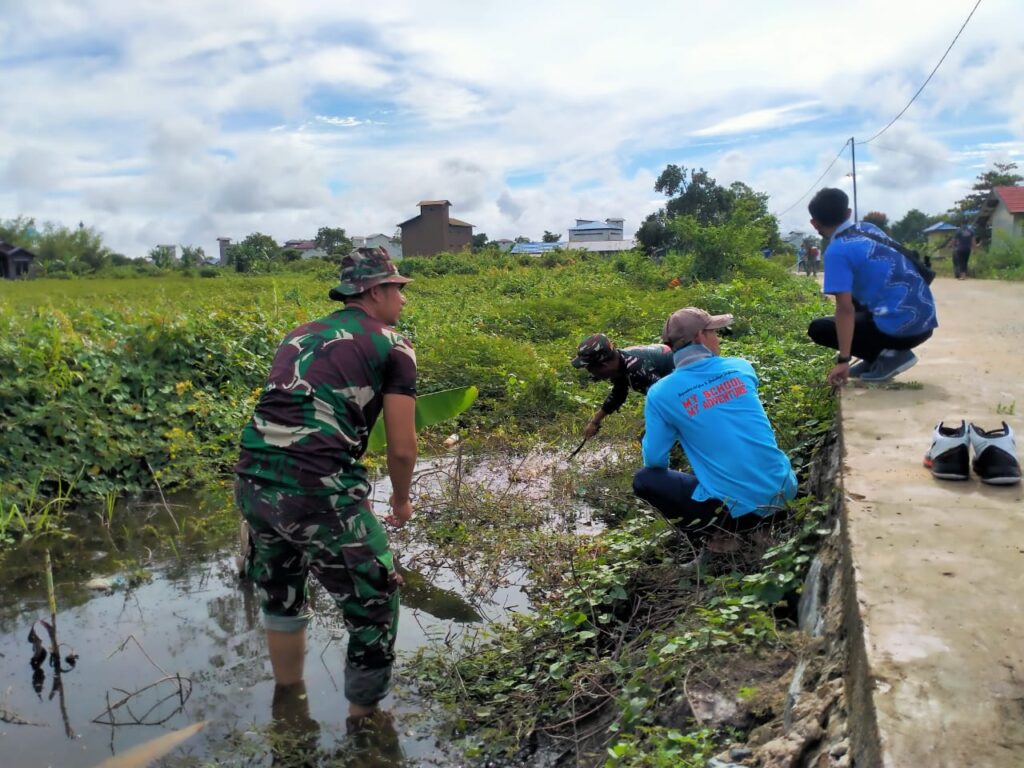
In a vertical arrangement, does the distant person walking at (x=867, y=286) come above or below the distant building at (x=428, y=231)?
below

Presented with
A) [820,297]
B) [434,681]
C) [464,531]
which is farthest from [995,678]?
[820,297]

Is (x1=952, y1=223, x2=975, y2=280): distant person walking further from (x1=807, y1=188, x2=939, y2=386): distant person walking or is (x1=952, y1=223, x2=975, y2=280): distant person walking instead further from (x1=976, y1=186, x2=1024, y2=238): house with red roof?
(x1=807, y1=188, x2=939, y2=386): distant person walking

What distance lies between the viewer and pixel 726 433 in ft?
11.6

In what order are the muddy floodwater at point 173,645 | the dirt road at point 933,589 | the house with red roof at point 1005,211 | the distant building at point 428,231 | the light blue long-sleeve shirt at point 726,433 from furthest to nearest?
the distant building at point 428,231 → the house with red roof at point 1005,211 → the light blue long-sleeve shirt at point 726,433 → the muddy floodwater at point 173,645 → the dirt road at point 933,589

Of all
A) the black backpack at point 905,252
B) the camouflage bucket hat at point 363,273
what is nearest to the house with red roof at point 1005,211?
the black backpack at point 905,252

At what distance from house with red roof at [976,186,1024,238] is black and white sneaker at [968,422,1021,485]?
94.4 ft

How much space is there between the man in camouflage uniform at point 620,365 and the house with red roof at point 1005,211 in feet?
91.8

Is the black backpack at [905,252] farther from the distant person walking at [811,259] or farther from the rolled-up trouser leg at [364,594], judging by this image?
the distant person walking at [811,259]

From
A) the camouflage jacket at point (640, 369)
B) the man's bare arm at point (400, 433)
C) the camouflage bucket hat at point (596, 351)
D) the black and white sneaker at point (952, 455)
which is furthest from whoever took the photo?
the camouflage jacket at point (640, 369)

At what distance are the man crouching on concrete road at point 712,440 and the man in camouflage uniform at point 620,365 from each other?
93cm

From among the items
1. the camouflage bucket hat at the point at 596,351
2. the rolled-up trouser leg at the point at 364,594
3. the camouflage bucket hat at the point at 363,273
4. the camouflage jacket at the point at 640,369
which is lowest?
the rolled-up trouser leg at the point at 364,594

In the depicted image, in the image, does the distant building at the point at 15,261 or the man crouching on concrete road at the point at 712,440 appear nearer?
the man crouching on concrete road at the point at 712,440

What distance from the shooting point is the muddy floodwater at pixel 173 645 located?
3225 millimetres

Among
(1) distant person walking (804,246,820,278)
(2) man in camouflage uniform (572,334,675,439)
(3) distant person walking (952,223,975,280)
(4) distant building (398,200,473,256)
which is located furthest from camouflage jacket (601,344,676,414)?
(4) distant building (398,200,473,256)
